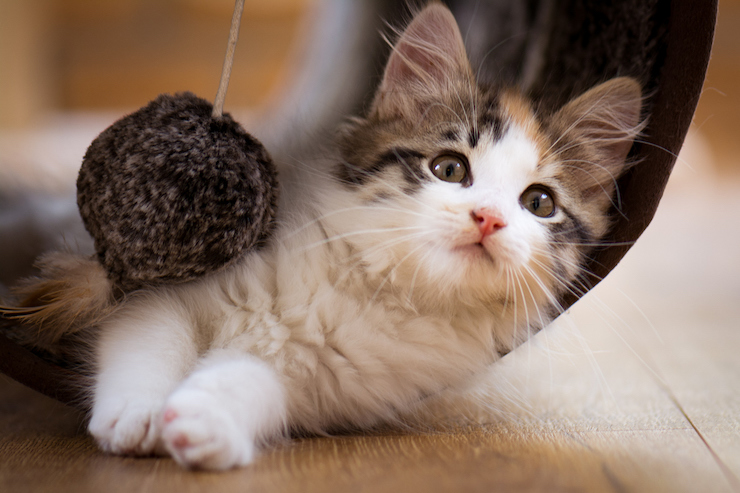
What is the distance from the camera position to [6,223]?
1.28m

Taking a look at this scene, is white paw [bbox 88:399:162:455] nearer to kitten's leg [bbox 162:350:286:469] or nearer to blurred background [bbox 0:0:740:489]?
kitten's leg [bbox 162:350:286:469]

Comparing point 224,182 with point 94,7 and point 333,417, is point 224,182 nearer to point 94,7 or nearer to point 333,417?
point 333,417

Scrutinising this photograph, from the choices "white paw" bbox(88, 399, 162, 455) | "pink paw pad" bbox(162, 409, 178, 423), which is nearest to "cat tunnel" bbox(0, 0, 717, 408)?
"white paw" bbox(88, 399, 162, 455)

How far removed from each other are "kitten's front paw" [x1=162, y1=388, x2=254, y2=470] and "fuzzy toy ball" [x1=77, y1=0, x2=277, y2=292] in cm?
21

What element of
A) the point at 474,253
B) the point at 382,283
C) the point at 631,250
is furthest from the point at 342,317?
the point at 631,250

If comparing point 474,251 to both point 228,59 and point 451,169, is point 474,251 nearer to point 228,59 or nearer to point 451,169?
point 451,169

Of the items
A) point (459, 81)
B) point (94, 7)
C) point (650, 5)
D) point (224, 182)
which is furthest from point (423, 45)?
point (94, 7)

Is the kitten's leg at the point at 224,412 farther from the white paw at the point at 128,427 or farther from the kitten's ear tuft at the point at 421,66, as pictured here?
the kitten's ear tuft at the point at 421,66

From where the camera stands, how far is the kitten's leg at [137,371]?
794 millimetres

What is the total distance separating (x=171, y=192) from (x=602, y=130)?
867 millimetres

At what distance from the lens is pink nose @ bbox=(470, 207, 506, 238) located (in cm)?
91

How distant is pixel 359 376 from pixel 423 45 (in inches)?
27.6

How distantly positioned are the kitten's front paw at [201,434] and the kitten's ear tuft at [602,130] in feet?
2.66

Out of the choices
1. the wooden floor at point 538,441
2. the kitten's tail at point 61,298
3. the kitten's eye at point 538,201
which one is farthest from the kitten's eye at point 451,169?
the kitten's tail at point 61,298
